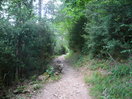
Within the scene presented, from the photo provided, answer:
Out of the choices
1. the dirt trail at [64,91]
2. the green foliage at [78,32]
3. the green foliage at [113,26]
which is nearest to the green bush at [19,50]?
the dirt trail at [64,91]

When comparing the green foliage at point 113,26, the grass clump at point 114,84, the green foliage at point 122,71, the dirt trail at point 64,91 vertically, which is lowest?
the dirt trail at point 64,91

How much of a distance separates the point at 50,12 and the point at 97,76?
844cm

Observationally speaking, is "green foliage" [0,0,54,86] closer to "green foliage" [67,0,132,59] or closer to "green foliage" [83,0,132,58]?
"green foliage" [67,0,132,59]

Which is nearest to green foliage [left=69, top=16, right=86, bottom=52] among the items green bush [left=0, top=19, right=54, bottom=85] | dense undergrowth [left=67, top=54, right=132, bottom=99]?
green bush [left=0, top=19, right=54, bottom=85]

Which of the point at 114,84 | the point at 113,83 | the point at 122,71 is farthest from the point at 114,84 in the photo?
→ the point at 122,71

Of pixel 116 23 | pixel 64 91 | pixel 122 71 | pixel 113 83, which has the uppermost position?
pixel 116 23

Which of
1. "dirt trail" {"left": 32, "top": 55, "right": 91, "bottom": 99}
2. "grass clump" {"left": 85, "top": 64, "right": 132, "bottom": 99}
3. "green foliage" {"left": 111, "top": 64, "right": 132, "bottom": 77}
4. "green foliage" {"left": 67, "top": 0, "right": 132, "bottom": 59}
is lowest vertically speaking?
"dirt trail" {"left": 32, "top": 55, "right": 91, "bottom": 99}

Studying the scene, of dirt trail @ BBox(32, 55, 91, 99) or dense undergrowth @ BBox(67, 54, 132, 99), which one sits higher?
dense undergrowth @ BBox(67, 54, 132, 99)

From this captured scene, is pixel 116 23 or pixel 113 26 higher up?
pixel 116 23

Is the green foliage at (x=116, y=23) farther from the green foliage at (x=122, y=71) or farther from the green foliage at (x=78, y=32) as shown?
the green foliage at (x=78, y=32)

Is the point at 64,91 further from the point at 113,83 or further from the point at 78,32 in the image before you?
the point at 78,32

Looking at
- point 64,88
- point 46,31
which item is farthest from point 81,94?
point 46,31

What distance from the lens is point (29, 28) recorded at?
6941 millimetres

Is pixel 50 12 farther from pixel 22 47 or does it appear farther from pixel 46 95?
pixel 46 95
